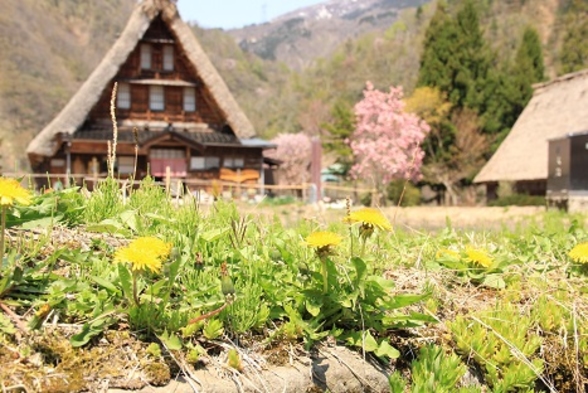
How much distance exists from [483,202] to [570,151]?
11.6m

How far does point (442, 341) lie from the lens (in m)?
1.89

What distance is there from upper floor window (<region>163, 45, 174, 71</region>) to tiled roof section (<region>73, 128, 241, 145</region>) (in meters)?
2.22

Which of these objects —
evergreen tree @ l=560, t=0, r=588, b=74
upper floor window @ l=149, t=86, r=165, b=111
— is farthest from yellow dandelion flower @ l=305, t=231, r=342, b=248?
evergreen tree @ l=560, t=0, r=588, b=74

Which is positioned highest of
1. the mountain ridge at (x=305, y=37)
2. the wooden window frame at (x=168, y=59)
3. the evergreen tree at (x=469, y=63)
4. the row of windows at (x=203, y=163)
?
the mountain ridge at (x=305, y=37)

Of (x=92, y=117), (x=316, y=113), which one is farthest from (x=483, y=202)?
(x=316, y=113)

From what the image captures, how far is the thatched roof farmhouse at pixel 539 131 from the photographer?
76.4 feet

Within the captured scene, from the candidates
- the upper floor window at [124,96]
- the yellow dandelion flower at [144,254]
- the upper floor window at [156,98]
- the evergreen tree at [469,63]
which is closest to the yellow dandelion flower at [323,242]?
the yellow dandelion flower at [144,254]

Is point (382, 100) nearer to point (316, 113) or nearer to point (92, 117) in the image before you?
point (92, 117)

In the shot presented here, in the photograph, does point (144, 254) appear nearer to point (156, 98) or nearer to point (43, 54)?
point (156, 98)

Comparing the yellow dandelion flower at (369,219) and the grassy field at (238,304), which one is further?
the yellow dandelion flower at (369,219)

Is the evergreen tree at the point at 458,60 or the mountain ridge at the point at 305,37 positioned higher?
the mountain ridge at the point at 305,37

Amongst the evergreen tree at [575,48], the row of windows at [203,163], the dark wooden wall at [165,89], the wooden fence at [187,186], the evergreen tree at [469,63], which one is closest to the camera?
the wooden fence at [187,186]

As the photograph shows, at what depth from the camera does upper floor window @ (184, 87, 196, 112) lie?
1881cm

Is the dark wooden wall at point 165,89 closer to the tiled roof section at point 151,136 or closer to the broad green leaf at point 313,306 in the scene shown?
the tiled roof section at point 151,136
